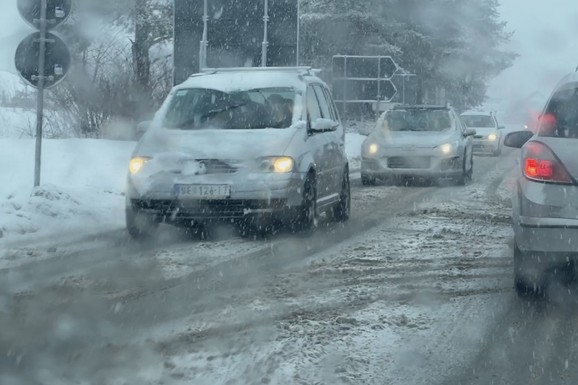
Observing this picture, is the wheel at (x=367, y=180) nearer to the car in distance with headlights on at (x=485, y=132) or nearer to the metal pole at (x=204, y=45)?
the metal pole at (x=204, y=45)

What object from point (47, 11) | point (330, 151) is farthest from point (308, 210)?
point (47, 11)

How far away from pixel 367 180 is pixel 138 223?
8.30 metres

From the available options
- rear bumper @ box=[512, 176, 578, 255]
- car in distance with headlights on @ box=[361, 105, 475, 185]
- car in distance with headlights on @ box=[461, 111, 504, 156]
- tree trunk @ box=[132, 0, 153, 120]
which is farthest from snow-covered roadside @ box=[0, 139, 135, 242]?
car in distance with headlights on @ box=[461, 111, 504, 156]

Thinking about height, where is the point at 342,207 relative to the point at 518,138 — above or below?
below

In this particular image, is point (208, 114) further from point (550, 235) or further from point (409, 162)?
point (409, 162)

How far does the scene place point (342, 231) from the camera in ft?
34.0

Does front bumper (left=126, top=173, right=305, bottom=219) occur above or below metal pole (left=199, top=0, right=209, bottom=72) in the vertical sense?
below

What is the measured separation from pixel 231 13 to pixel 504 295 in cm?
1204

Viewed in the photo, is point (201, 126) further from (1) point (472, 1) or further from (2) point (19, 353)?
(1) point (472, 1)

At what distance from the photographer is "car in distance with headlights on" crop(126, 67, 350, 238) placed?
9188mm

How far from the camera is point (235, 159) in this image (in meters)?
9.24

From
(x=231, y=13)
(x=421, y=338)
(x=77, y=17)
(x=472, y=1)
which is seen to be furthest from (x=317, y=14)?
(x=421, y=338)

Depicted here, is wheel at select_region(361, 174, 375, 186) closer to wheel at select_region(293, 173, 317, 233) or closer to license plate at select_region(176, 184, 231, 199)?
wheel at select_region(293, 173, 317, 233)

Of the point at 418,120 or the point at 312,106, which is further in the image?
the point at 418,120
